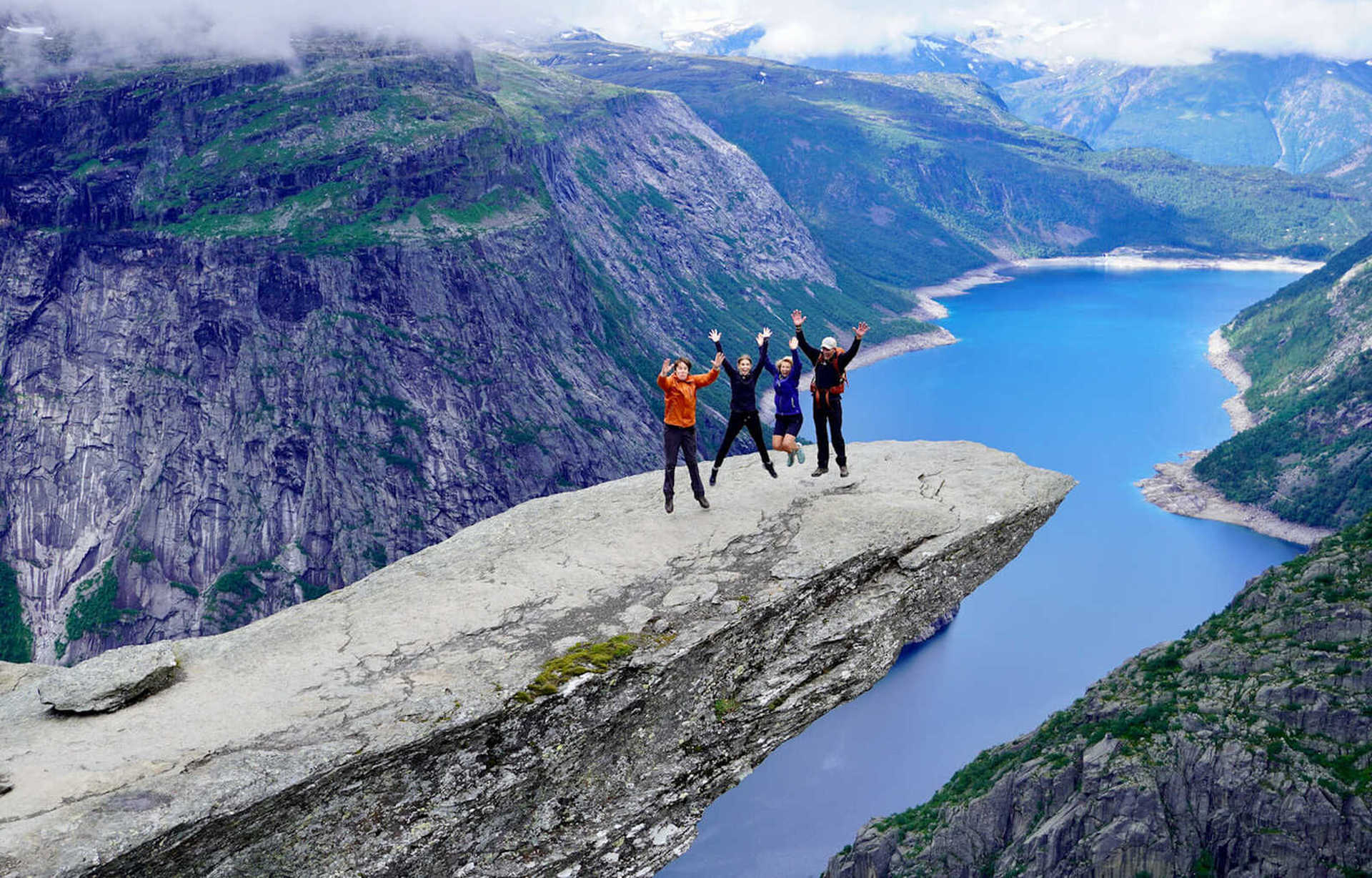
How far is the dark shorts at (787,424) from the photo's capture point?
3631 centimetres

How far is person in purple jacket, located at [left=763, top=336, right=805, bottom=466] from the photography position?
3456 centimetres

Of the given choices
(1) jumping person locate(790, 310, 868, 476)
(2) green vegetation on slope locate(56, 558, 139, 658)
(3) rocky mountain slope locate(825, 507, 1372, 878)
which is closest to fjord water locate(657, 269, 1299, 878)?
(3) rocky mountain slope locate(825, 507, 1372, 878)

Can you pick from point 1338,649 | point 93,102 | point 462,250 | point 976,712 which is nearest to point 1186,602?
point 976,712

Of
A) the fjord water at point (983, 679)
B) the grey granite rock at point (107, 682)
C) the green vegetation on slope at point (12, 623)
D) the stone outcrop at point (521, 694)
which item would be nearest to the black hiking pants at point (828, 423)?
the stone outcrop at point (521, 694)

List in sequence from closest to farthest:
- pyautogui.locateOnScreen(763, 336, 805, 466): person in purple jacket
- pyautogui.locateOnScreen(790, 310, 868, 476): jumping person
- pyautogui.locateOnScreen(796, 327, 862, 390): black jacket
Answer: pyautogui.locateOnScreen(790, 310, 868, 476): jumping person, pyautogui.locateOnScreen(796, 327, 862, 390): black jacket, pyautogui.locateOnScreen(763, 336, 805, 466): person in purple jacket

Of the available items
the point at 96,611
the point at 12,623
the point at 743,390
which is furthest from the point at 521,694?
the point at 12,623

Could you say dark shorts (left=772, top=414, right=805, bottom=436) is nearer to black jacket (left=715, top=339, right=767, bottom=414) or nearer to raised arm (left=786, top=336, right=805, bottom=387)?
raised arm (left=786, top=336, right=805, bottom=387)

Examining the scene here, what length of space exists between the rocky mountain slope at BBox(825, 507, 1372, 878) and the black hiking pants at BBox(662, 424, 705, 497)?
51.2 m

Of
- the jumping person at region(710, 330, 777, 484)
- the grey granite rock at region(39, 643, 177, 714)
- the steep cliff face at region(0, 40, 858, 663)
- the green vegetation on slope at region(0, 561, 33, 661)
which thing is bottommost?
the green vegetation on slope at region(0, 561, 33, 661)

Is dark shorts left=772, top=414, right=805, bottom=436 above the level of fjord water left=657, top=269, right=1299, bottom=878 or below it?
above

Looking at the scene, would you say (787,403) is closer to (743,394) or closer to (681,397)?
(743,394)

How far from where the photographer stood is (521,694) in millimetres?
25516

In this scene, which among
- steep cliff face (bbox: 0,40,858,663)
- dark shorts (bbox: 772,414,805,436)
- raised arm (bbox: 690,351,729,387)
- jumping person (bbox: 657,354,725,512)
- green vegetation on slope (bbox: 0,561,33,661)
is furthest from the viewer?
steep cliff face (bbox: 0,40,858,663)

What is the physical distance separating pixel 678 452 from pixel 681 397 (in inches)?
69.2
